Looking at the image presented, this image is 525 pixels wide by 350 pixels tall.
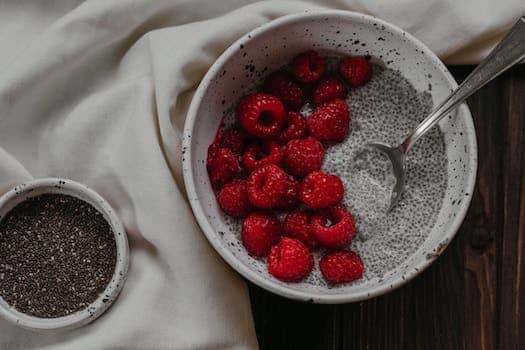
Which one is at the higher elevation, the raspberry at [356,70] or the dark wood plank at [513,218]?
the raspberry at [356,70]

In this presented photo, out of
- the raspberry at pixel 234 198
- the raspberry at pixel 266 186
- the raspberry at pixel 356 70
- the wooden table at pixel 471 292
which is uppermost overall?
the raspberry at pixel 356 70

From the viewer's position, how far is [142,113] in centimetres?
114

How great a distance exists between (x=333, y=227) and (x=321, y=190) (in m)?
0.06

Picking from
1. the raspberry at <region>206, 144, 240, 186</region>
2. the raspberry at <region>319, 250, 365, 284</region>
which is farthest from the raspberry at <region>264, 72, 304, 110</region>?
the raspberry at <region>319, 250, 365, 284</region>

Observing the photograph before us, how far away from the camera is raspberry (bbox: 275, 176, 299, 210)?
108cm

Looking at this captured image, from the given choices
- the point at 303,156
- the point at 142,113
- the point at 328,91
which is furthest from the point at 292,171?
the point at 142,113

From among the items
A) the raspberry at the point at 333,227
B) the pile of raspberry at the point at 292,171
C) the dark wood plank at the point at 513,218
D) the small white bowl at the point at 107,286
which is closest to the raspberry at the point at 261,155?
the pile of raspberry at the point at 292,171

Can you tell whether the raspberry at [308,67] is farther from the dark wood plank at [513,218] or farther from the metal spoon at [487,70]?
Answer: the dark wood plank at [513,218]

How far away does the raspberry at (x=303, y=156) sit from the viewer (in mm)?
1084

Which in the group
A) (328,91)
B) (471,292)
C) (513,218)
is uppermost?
(328,91)

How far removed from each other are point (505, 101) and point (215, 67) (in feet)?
1.59

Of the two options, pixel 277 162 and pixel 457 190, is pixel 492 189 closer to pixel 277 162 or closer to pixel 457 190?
pixel 457 190

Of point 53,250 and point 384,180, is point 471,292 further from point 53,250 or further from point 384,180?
point 53,250

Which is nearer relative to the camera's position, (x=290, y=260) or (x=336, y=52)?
(x=290, y=260)
